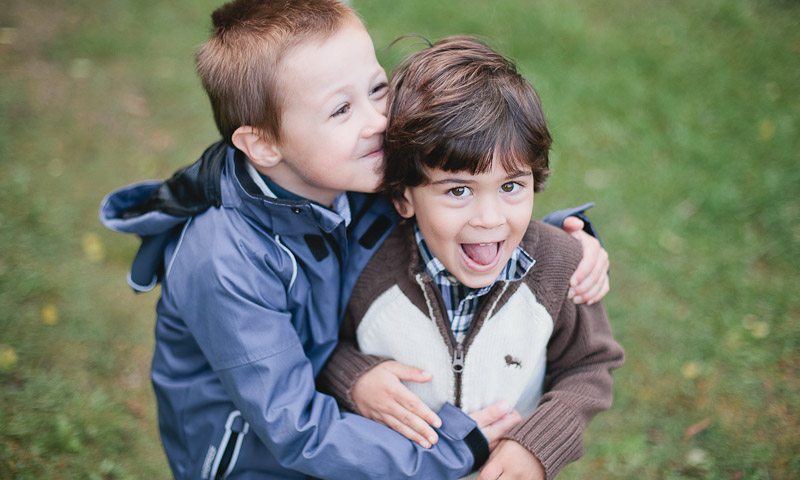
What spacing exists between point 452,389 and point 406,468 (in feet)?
0.90

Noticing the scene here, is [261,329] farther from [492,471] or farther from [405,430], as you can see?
[492,471]

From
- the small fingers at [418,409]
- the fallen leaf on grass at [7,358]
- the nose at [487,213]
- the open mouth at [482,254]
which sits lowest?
the fallen leaf on grass at [7,358]

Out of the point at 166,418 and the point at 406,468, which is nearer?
the point at 406,468

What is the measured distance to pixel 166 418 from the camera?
2.31 meters

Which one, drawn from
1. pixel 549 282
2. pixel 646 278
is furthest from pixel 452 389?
pixel 646 278

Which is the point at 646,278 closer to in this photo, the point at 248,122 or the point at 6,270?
the point at 248,122

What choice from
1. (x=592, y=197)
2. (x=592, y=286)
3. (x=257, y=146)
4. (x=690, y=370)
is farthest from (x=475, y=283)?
(x=592, y=197)

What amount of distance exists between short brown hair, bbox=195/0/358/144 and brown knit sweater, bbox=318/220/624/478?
23.4 inches

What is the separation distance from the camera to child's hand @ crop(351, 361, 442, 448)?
6.43ft

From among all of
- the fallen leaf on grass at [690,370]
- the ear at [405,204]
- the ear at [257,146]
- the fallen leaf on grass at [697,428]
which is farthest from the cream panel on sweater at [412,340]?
the fallen leaf on grass at [690,370]

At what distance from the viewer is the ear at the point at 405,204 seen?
196cm

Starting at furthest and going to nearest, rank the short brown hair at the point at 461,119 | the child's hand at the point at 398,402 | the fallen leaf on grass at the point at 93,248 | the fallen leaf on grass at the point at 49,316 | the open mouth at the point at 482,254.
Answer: the fallen leaf on grass at the point at 93,248
the fallen leaf on grass at the point at 49,316
the child's hand at the point at 398,402
the open mouth at the point at 482,254
the short brown hair at the point at 461,119

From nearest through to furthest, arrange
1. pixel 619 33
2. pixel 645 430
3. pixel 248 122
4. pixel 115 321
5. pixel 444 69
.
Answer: pixel 444 69 < pixel 248 122 < pixel 645 430 < pixel 115 321 < pixel 619 33

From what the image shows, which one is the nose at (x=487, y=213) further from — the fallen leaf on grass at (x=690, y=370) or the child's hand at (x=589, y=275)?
the fallen leaf on grass at (x=690, y=370)
